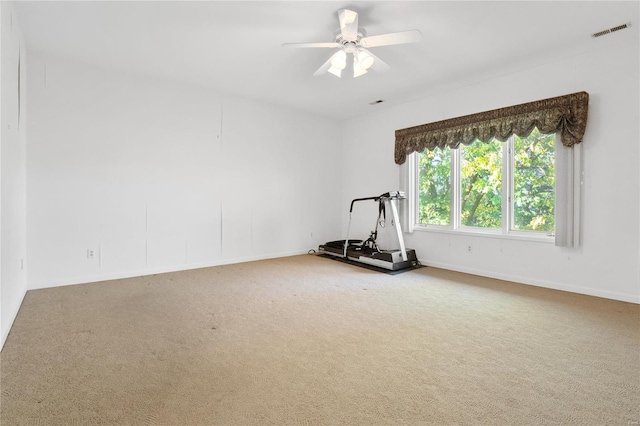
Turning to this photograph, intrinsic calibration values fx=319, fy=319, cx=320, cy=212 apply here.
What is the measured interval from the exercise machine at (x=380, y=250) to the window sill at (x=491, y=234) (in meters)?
0.51

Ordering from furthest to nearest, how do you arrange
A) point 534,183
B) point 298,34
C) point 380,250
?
1. point 380,250
2. point 534,183
3. point 298,34

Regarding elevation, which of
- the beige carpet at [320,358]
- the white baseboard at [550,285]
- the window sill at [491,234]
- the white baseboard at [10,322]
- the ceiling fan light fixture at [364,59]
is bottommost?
the beige carpet at [320,358]

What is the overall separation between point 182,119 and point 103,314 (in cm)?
311

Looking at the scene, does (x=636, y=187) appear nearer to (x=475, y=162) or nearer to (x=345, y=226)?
(x=475, y=162)

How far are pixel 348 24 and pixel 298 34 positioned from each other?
68 cm

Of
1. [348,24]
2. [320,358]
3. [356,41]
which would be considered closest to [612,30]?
[356,41]

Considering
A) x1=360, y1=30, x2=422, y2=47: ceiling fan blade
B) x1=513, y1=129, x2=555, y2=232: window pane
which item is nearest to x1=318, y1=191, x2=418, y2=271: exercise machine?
x1=513, y1=129, x2=555, y2=232: window pane

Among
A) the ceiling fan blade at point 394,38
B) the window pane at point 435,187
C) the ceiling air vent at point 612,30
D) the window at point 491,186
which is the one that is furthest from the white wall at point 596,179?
the ceiling fan blade at point 394,38

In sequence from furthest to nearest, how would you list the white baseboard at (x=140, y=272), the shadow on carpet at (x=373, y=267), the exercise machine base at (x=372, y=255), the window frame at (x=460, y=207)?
the exercise machine base at (x=372, y=255), the shadow on carpet at (x=373, y=267), the window frame at (x=460, y=207), the white baseboard at (x=140, y=272)

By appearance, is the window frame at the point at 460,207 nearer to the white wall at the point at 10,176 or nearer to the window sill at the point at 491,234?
the window sill at the point at 491,234

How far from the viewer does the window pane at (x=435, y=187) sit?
5301 millimetres

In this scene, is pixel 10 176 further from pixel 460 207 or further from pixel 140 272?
pixel 460 207

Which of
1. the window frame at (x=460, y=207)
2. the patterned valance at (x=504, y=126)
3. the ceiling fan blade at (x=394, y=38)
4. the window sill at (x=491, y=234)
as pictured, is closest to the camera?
the ceiling fan blade at (x=394, y=38)

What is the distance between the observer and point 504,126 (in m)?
4.36
